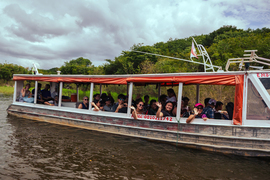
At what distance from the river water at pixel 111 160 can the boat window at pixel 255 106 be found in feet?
4.22

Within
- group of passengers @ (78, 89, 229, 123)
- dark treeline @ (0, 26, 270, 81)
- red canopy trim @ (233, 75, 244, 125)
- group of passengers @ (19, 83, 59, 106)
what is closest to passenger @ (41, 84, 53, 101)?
group of passengers @ (19, 83, 59, 106)

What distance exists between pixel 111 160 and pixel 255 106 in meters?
4.36

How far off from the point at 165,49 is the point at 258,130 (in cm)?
4628

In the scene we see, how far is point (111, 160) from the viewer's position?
6234 millimetres

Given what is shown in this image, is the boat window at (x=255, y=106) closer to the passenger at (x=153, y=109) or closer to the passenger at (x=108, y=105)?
the passenger at (x=153, y=109)

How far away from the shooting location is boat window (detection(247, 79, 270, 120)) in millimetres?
5848

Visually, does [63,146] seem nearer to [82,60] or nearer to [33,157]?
[33,157]

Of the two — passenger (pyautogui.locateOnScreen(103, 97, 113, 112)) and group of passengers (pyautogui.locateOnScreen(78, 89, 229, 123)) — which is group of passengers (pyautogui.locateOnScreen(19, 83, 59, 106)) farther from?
passenger (pyautogui.locateOnScreen(103, 97, 113, 112))

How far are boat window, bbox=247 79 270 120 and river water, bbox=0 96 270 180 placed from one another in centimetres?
129

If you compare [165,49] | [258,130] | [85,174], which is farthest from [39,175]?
[165,49]

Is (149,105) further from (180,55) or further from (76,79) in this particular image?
(180,55)

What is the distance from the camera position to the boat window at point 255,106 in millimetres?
5848

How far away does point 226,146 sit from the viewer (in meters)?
6.21

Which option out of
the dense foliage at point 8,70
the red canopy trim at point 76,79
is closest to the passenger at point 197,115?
the red canopy trim at point 76,79
